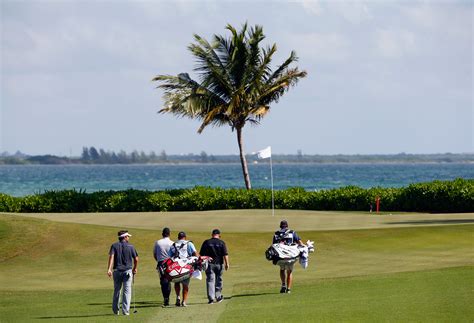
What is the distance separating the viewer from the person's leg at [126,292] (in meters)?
25.3

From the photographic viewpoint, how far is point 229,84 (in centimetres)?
5966

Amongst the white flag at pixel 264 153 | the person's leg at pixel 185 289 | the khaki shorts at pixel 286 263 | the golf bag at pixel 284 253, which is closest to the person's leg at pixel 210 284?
the person's leg at pixel 185 289

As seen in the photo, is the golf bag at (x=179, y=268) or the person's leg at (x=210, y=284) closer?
the golf bag at (x=179, y=268)

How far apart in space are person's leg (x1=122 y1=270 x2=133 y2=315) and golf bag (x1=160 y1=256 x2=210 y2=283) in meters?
0.99

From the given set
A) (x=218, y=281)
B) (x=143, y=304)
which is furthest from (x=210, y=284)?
(x=143, y=304)

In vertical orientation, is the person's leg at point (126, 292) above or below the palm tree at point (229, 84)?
below

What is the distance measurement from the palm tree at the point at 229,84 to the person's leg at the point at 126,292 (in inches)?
1320

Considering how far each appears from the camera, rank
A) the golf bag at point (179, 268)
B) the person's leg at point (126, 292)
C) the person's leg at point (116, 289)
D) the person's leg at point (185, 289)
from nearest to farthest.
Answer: the person's leg at point (126, 292), the person's leg at point (116, 289), the golf bag at point (179, 268), the person's leg at point (185, 289)

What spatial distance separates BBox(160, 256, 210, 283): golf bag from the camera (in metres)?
26.0

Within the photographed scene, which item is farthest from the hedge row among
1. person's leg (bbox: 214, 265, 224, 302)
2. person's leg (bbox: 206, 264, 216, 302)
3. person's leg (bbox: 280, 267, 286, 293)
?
person's leg (bbox: 206, 264, 216, 302)

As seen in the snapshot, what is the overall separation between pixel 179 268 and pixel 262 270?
841cm

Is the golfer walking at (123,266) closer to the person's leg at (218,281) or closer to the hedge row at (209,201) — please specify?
the person's leg at (218,281)

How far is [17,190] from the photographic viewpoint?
157 metres

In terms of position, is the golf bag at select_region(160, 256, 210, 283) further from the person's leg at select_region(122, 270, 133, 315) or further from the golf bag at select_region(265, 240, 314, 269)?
the golf bag at select_region(265, 240, 314, 269)
